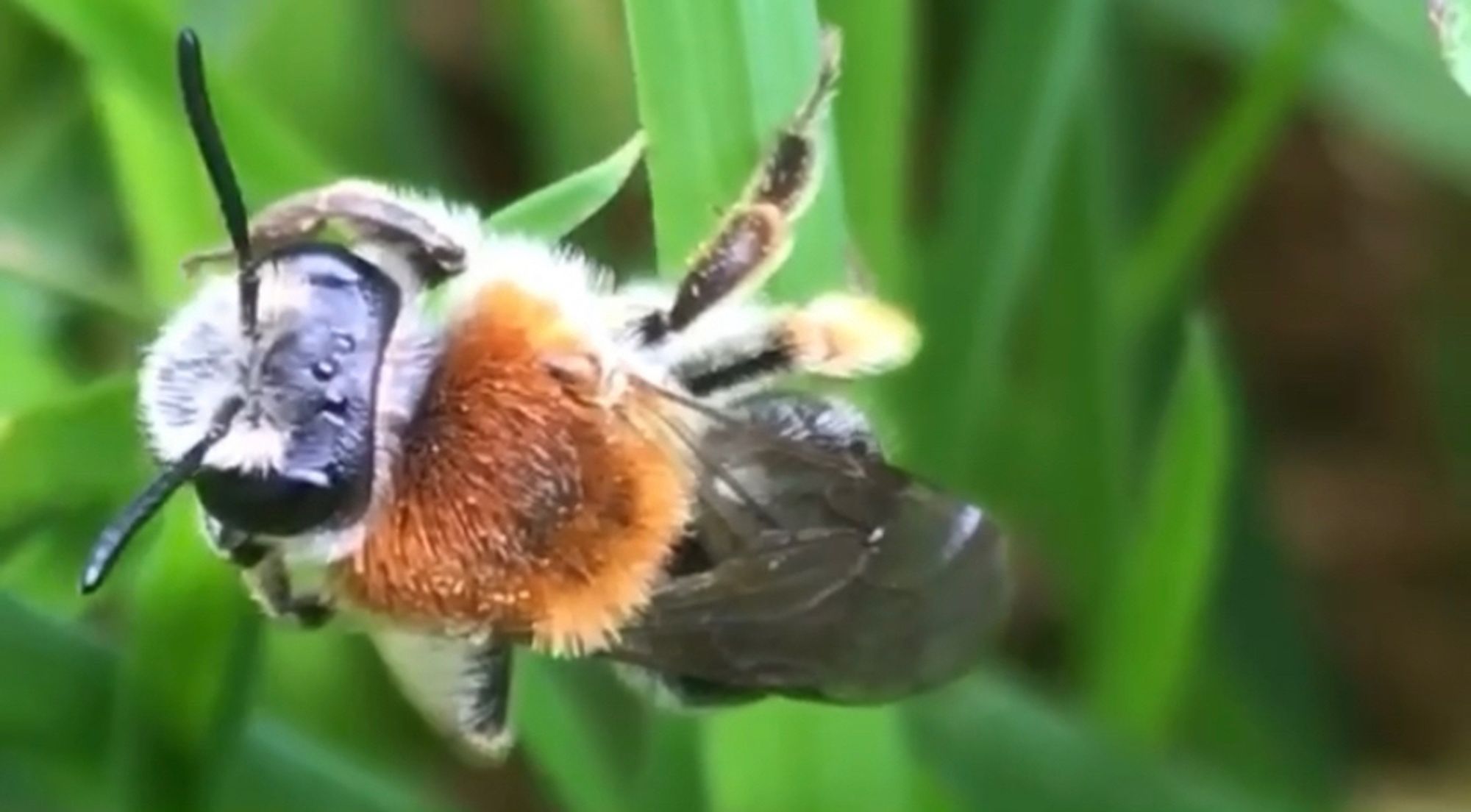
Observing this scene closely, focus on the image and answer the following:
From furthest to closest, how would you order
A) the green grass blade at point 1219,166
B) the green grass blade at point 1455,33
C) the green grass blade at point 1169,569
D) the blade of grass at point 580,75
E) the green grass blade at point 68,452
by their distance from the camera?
the blade of grass at point 580,75, the green grass blade at point 1219,166, the green grass blade at point 1169,569, the green grass blade at point 68,452, the green grass blade at point 1455,33

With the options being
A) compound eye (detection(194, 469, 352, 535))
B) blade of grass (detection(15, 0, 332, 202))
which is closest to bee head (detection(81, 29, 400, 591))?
compound eye (detection(194, 469, 352, 535))

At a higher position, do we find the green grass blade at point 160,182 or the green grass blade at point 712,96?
the green grass blade at point 712,96

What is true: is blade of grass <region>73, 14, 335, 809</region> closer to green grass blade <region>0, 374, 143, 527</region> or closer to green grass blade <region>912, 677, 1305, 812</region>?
green grass blade <region>0, 374, 143, 527</region>

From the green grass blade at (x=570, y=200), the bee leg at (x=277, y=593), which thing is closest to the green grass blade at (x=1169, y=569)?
the green grass blade at (x=570, y=200)

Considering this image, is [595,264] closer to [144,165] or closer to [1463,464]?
[144,165]

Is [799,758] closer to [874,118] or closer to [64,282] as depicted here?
[874,118]

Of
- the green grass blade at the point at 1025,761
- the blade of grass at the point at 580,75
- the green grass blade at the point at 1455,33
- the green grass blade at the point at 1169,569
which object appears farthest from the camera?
the blade of grass at the point at 580,75

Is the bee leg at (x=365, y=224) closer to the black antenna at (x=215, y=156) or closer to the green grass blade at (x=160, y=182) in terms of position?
the black antenna at (x=215, y=156)
